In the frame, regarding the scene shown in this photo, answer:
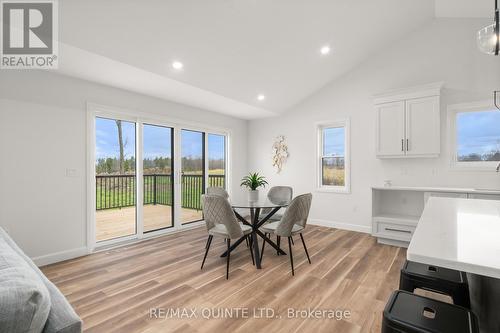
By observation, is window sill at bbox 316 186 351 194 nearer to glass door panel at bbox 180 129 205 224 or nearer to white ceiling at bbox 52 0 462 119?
white ceiling at bbox 52 0 462 119

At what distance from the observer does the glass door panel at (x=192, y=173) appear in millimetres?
4879

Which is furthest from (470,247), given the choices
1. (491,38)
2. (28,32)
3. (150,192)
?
(150,192)

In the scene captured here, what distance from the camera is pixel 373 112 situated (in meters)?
4.48

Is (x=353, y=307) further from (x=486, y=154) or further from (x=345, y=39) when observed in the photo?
(x=345, y=39)

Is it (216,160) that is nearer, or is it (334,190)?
(334,190)

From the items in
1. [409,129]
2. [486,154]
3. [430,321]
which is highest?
[409,129]

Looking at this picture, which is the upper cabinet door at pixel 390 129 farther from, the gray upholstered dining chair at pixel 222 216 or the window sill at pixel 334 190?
the gray upholstered dining chair at pixel 222 216

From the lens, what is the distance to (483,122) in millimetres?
3729

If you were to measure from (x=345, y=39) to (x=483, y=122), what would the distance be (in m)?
2.46

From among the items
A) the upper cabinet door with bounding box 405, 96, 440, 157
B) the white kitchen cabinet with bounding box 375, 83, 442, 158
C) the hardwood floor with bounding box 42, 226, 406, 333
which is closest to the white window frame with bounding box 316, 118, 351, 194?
the white kitchen cabinet with bounding box 375, 83, 442, 158

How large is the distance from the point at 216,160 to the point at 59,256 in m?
3.25

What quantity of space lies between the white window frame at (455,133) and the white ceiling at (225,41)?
152 centimetres

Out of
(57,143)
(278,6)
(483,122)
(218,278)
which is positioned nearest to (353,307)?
(218,278)

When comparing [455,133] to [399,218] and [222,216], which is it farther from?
[222,216]
